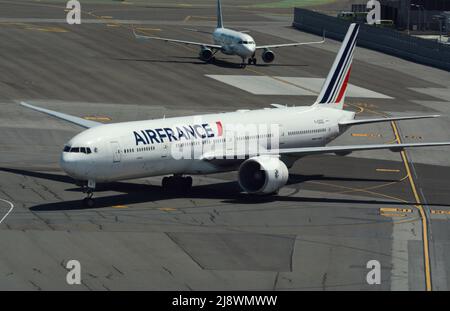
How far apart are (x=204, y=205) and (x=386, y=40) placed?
90.9 m

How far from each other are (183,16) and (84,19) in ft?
67.7

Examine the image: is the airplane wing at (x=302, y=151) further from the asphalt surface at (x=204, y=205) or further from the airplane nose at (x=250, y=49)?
the airplane nose at (x=250, y=49)

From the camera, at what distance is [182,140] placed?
68.2 meters

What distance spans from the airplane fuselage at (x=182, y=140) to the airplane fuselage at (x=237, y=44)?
51895mm

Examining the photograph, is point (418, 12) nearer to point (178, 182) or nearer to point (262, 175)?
point (178, 182)

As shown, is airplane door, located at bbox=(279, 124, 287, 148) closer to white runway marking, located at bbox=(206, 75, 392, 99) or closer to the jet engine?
white runway marking, located at bbox=(206, 75, 392, 99)

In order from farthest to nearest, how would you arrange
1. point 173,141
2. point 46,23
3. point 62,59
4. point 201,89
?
point 46,23 < point 62,59 < point 201,89 < point 173,141

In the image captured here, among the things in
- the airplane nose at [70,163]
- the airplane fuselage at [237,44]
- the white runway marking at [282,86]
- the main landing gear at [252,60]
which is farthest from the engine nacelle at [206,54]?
the airplane nose at [70,163]

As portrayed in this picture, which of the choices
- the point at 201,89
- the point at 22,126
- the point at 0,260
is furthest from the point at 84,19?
the point at 0,260

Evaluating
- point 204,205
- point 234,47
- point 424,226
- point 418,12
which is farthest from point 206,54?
point 424,226

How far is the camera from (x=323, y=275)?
52.2 meters

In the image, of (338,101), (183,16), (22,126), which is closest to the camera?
(338,101)

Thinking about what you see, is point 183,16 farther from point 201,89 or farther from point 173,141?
point 173,141

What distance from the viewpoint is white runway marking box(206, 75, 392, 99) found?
11806 cm
